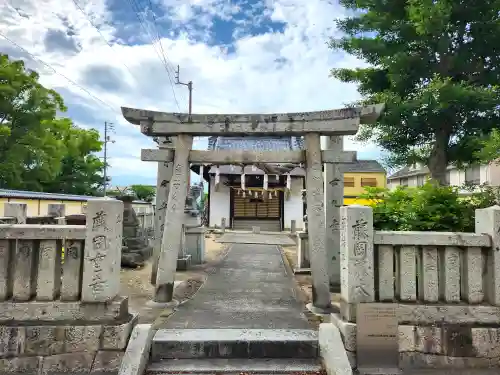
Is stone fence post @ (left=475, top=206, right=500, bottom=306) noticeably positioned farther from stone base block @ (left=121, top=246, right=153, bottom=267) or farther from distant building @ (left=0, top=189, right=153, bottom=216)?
distant building @ (left=0, top=189, right=153, bottom=216)

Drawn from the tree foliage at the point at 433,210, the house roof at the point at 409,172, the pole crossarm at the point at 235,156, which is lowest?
the tree foliage at the point at 433,210

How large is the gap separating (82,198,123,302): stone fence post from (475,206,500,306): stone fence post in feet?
15.6

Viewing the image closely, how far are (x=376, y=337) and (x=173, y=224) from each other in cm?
402

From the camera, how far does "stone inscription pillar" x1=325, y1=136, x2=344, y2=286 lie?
24.2 ft

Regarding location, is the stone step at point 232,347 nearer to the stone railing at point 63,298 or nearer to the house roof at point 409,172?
the stone railing at point 63,298

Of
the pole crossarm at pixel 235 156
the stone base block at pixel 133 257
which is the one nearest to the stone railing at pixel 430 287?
the pole crossarm at pixel 235 156

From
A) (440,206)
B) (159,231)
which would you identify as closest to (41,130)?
(159,231)

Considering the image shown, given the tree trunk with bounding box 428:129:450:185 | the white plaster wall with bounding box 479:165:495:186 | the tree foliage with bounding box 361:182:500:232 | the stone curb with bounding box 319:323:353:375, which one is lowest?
the stone curb with bounding box 319:323:353:375

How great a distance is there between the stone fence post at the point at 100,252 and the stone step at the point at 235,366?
1102 mm

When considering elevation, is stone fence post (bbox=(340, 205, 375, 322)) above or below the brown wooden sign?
above

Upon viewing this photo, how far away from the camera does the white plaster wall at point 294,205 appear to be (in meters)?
23.2

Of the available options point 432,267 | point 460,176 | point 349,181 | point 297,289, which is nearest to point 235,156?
point 297,289

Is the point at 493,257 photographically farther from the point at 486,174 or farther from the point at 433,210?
the point at 486,174

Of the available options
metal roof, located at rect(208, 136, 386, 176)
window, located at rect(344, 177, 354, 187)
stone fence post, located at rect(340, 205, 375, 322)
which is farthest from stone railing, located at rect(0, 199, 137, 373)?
window, located at rect(344, 177, 354, 187)
